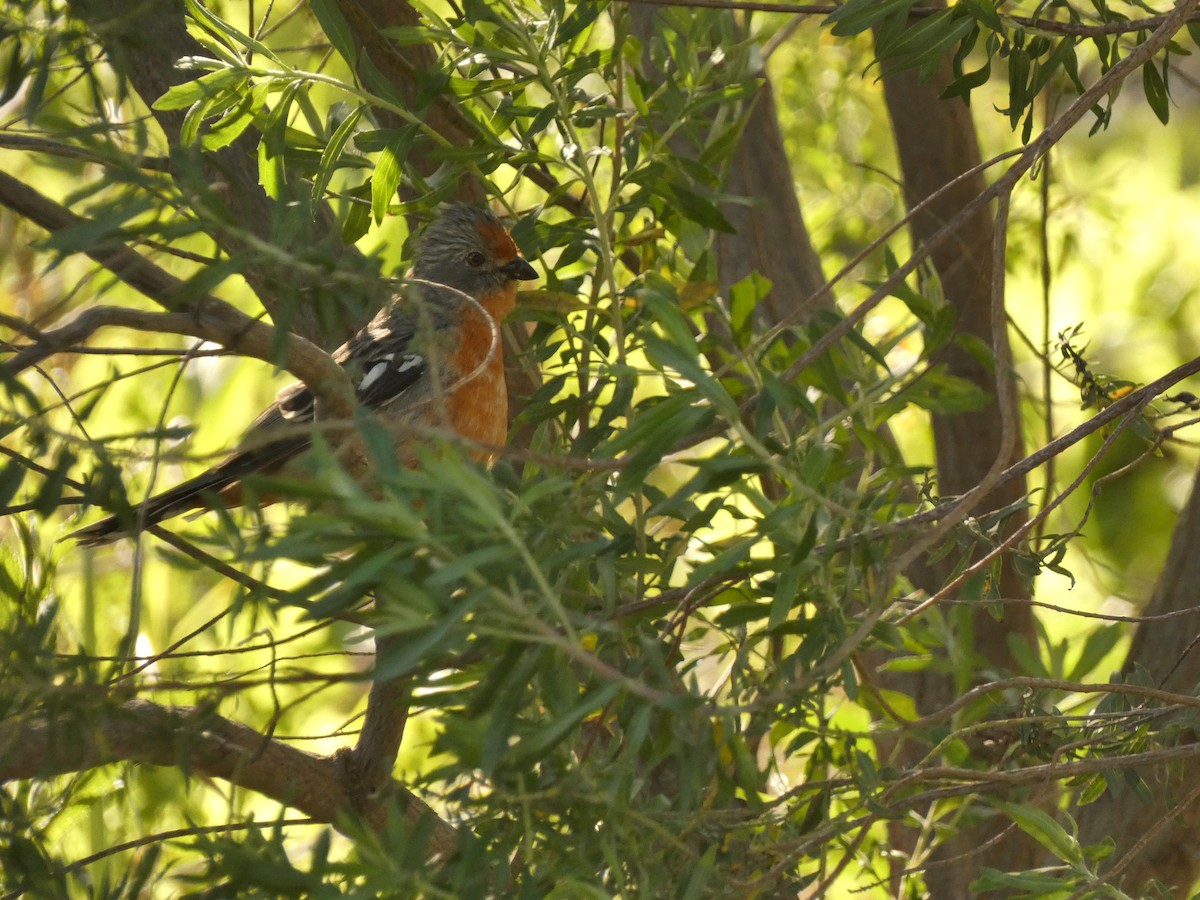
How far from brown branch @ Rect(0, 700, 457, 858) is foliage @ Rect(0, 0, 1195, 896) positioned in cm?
3

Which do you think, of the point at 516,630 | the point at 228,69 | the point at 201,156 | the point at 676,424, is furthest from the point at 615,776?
the point at 228,69

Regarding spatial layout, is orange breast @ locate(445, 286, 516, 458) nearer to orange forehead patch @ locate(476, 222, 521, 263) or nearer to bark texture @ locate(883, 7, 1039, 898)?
orange forehead patch @ locate(476, 222, 521, 263)

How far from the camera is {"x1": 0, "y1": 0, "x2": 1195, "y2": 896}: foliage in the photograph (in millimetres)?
1747

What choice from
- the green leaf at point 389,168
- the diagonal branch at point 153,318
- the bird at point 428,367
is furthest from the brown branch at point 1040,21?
the diagonal branch at point 153,318

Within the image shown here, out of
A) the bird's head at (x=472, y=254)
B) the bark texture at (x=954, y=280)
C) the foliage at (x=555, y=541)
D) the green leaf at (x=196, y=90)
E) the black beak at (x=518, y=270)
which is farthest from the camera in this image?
the bird's head at (x=472, y=254)

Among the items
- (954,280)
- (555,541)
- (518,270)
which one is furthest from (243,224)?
(954,280)

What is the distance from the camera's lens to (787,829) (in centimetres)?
260

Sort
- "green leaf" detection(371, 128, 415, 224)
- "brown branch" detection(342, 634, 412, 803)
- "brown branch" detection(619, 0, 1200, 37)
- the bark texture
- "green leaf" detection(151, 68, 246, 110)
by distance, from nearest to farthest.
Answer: "green leaf" detection(151, 68, 246, 110)
"brown branch" detection(619, 0, 1200, 37)
"green leaf" detection(371, 128, 415, 224)
"brown branch" detection(342, 634, 412, 803)
the bark texture

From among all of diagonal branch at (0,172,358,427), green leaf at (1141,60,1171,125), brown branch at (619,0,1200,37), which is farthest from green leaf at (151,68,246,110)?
green leaf at (1141,60,1171,125)

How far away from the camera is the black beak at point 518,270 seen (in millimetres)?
4543

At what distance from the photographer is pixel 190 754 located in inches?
84.7

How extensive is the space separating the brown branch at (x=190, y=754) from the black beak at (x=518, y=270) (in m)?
1.95

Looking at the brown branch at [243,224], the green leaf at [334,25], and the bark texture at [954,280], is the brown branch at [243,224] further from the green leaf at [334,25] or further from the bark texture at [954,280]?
the bark texture at [954,280]

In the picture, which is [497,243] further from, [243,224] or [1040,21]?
[243,224]
